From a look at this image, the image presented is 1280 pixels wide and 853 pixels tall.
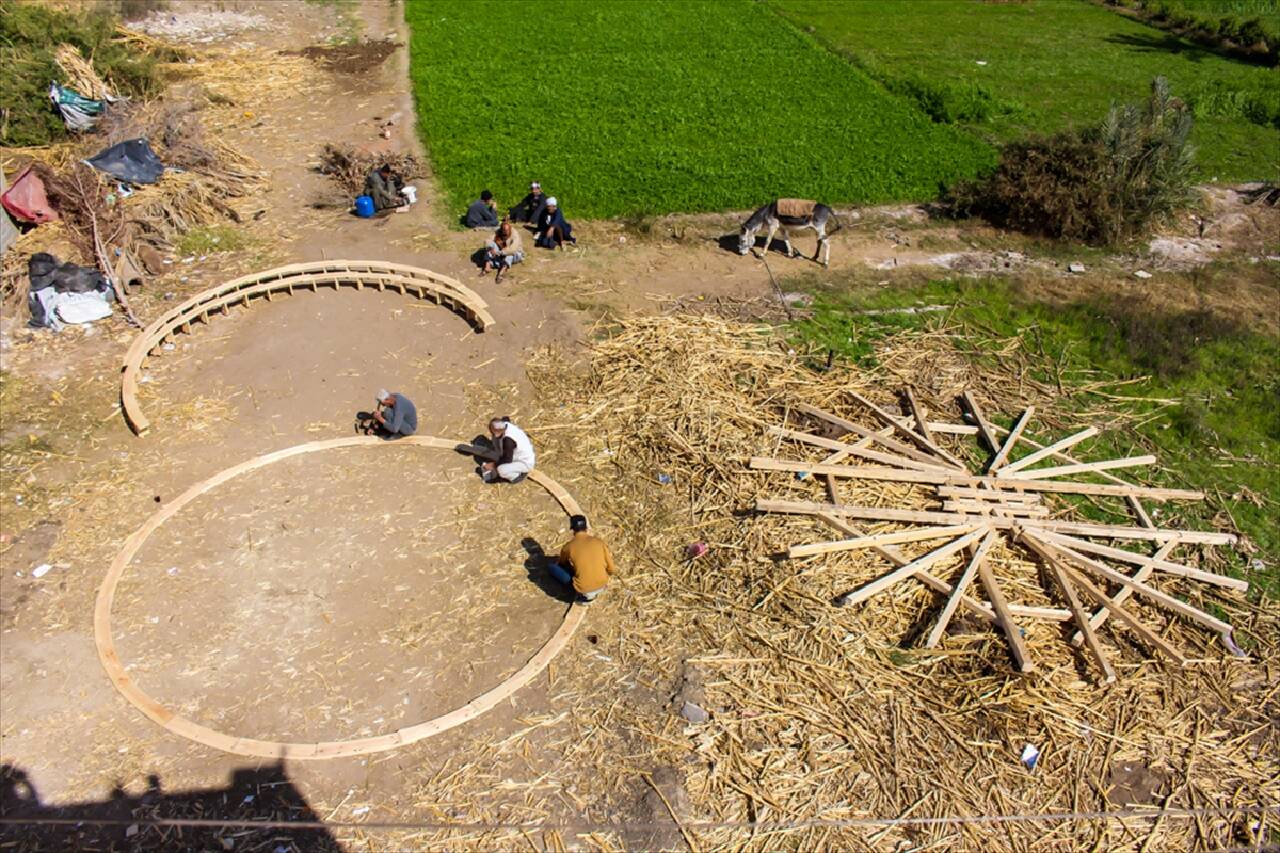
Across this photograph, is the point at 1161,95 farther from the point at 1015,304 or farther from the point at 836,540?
the point at 836,540

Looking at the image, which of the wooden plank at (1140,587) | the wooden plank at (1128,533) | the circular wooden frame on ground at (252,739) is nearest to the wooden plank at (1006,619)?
the wooden plank at (1140,587)

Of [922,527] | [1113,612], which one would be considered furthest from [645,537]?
[1113,612]

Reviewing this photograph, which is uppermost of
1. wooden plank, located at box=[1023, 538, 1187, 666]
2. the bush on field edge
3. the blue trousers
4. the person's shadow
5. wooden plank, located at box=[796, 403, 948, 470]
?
the bush on field edge

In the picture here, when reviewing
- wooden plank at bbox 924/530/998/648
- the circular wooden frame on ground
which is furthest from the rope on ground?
wooden plank at bbox 924/530/998/648

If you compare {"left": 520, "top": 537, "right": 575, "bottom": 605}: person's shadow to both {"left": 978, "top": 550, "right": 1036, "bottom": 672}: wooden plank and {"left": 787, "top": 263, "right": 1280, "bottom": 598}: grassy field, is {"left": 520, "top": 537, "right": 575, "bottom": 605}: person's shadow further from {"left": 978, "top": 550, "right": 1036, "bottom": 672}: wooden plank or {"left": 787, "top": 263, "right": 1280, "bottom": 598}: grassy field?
{"left": 787, "top": 263, "right": 1280, "bottom": 598}: grassy field

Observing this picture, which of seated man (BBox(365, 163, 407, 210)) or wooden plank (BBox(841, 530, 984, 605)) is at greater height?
seated man (BBox(365, 163, 407, 210))

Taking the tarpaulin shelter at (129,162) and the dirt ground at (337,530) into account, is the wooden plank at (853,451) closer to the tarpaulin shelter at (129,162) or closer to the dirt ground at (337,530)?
the dirt ground at (337,530)

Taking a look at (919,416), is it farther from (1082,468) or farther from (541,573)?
(541,573)
